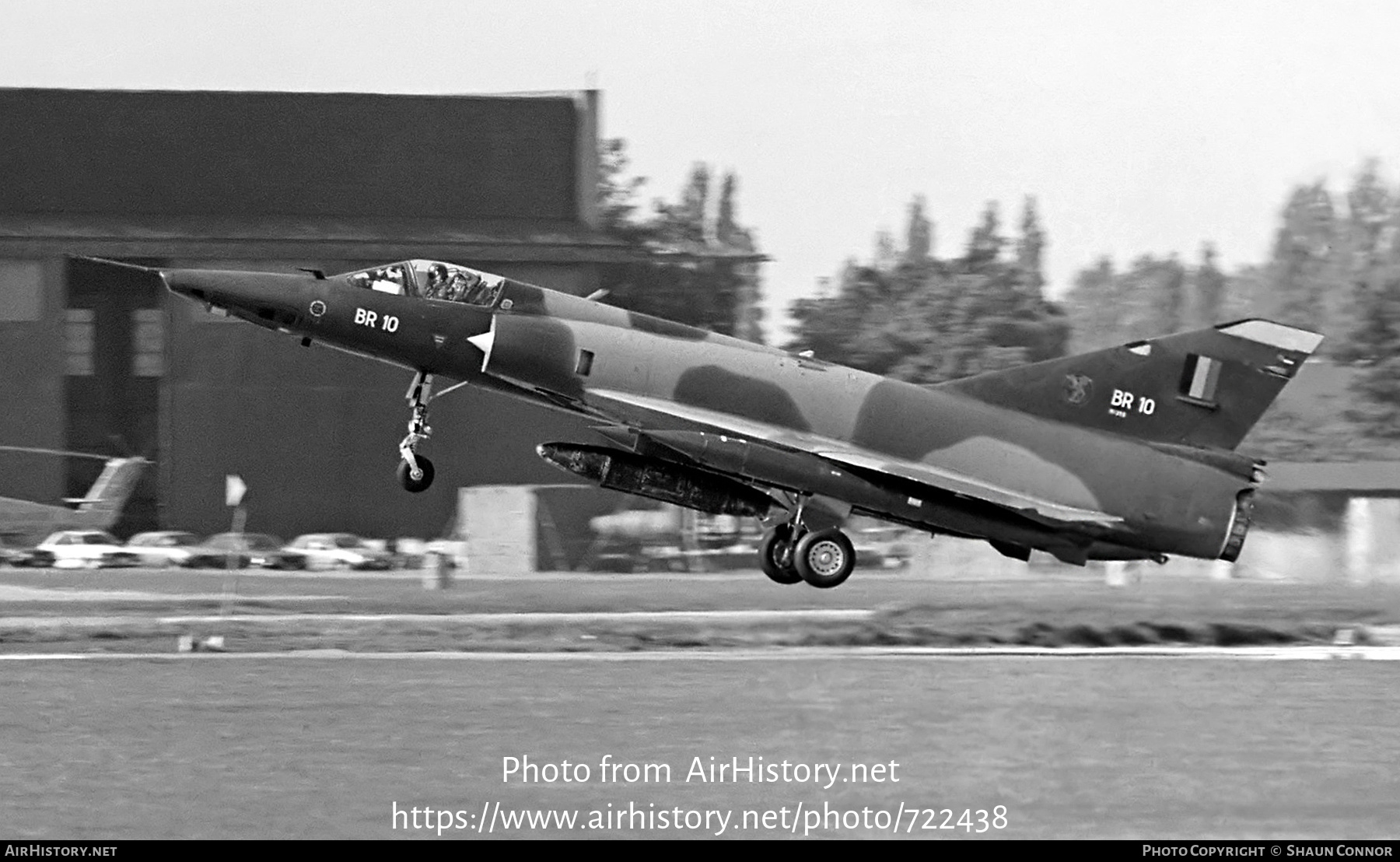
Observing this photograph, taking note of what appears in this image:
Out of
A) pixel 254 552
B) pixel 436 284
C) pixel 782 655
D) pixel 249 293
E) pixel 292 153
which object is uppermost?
pixel 292 153

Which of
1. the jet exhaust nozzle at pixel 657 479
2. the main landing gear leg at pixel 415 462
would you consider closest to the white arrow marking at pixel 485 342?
the main landing gear leg at pixel 415 462

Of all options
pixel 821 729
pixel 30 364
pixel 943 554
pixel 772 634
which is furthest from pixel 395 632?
pixel 30 364

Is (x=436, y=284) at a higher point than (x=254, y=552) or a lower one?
higher

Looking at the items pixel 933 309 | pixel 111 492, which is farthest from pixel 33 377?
pixel 933 309

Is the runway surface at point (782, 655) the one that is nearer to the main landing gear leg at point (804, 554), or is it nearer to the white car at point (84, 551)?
the main landing gear leg at point (804, 554)

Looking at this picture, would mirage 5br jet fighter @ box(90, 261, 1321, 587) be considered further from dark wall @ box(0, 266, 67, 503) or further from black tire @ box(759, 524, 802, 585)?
dark wall @ box(0, 266, 67, 503)

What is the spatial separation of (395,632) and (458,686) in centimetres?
605

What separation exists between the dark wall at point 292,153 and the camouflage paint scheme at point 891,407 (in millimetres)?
33840

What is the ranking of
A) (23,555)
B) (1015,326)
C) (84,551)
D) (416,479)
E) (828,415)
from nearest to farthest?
1. (416,479)
2. (828,415)
3. (23,555)
4. (84,551)
5. (1015,326)

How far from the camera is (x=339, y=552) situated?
5288 cm

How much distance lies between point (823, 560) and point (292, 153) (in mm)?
38372

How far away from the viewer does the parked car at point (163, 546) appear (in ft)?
163

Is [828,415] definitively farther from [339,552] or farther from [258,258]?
[258,258]

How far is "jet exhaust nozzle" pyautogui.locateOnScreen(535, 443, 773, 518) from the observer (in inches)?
950
